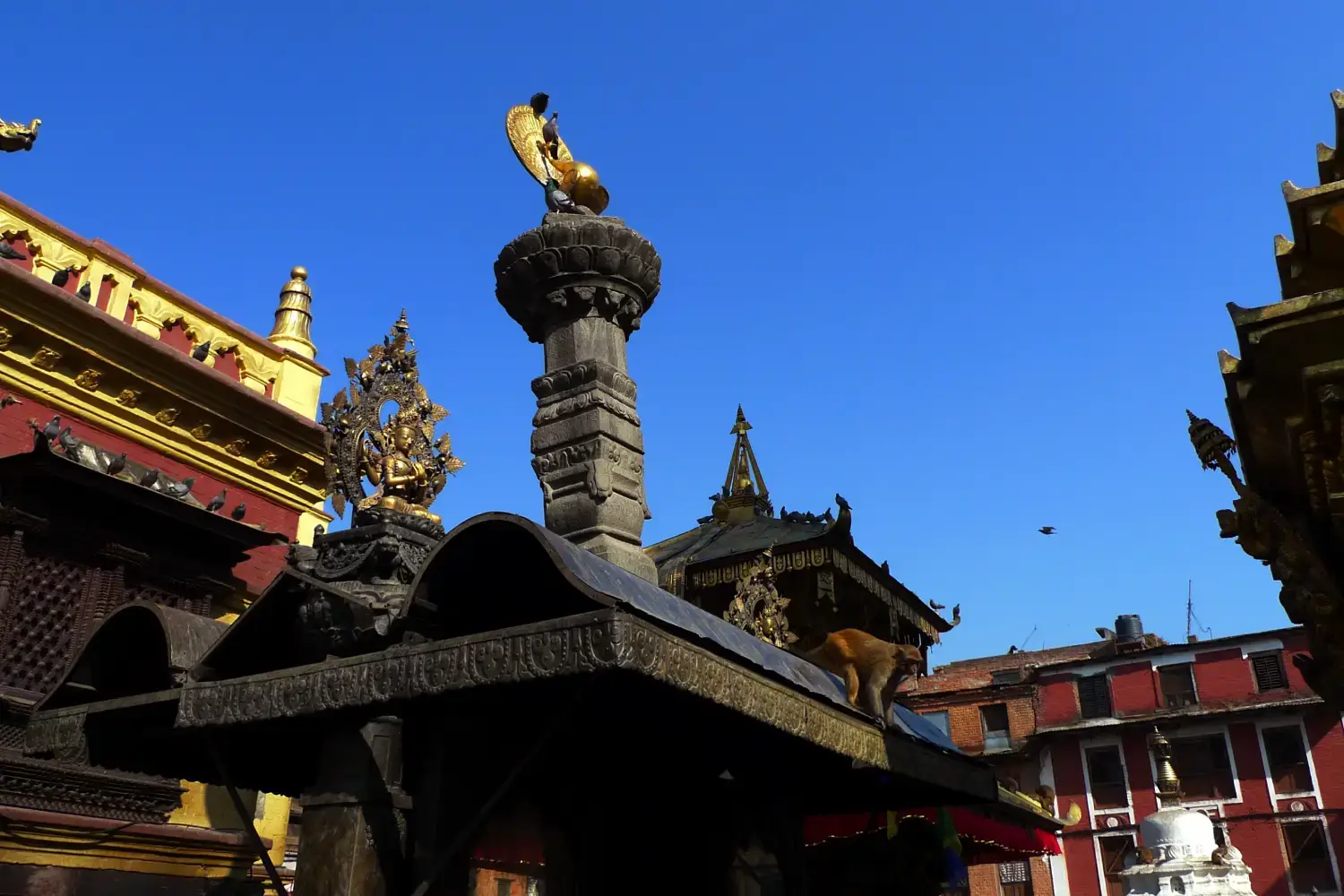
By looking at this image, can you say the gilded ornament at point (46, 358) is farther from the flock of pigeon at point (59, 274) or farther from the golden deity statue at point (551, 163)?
the golden deity statue at point (551, 163)

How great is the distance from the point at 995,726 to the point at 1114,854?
6.02 metres

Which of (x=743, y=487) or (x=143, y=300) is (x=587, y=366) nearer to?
(x=143, y=300)

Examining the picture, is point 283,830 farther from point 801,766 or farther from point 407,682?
point 407,682

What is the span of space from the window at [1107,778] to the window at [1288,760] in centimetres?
471

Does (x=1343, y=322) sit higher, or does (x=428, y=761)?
(x=1343, y=322)

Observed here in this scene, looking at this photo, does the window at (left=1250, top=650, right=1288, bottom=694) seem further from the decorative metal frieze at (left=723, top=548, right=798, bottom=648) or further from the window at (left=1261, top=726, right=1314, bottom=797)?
the decorative metal frieze at (left=723, top=548, right=798, bottom=648)

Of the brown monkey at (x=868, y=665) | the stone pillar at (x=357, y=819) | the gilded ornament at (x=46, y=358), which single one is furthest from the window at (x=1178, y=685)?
the stone pillar at (x=357, y=819)

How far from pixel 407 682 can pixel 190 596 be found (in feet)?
30.5

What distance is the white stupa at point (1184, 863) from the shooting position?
1599cm

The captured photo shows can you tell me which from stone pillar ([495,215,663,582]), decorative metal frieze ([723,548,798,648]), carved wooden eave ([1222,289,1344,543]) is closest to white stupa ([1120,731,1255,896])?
decorative metal frieze ([723,548,798,648])

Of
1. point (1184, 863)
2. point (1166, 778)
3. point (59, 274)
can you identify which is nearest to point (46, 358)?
point (59, 274)

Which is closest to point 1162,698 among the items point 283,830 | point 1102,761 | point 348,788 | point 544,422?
point 1102,761

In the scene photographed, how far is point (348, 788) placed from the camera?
5738 mm

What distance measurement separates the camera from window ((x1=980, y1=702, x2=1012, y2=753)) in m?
40.8
